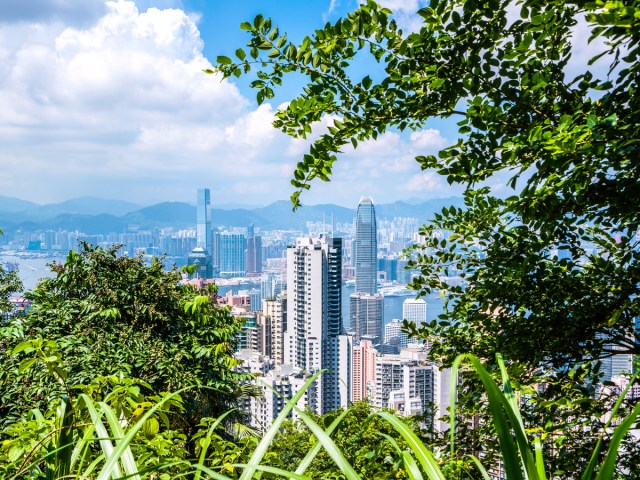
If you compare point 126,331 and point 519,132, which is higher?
point 519,132

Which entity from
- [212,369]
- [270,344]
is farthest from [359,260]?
[212,369]

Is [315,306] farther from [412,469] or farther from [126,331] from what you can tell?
[412,469]

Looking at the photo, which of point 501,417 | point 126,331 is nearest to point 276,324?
point 126,331

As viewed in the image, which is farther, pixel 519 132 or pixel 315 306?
pixel 315 306

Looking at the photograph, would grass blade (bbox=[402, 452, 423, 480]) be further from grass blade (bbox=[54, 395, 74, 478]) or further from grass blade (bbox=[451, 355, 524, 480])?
grass blade (bbox=[54, 395, 74, 478])

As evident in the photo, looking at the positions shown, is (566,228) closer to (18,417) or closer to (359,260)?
(18,417)

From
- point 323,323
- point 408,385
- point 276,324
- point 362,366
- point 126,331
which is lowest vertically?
point 362,366
